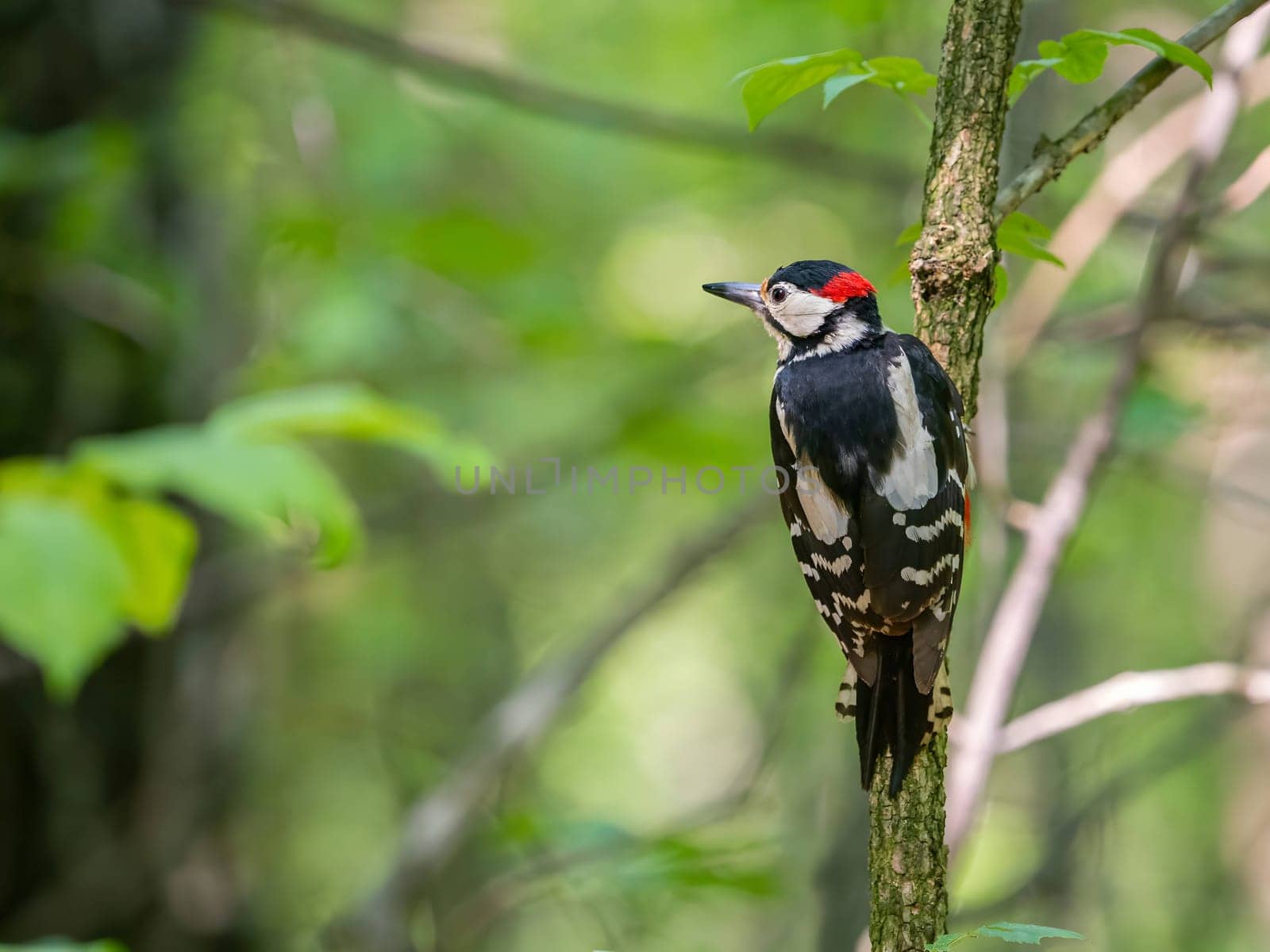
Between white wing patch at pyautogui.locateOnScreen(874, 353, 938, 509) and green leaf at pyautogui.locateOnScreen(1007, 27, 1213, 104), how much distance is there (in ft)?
1.61

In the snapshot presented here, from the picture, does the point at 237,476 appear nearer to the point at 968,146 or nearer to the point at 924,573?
the point at 924,573

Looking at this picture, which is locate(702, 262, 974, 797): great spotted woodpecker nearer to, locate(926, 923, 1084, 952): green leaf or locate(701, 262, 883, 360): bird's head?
locate(701, 262, 883, 360): bird's head

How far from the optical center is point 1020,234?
164 cm

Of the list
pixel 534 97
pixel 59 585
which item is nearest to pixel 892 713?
pixel 59 585

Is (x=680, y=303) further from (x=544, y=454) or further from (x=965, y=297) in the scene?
(x=965, y=297)

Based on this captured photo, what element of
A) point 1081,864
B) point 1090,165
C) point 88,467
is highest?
point 1090,165

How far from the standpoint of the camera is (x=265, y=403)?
2.30 m

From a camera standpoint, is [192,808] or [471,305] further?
[471,305]

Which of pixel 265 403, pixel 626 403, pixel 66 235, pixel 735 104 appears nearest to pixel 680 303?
pixel 735 104

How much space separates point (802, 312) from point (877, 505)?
51 centimetres

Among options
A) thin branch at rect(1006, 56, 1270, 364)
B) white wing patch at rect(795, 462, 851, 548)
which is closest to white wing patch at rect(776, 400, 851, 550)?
white wing patch at rect(795, 462, 851, 548)

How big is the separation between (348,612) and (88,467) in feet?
17.4

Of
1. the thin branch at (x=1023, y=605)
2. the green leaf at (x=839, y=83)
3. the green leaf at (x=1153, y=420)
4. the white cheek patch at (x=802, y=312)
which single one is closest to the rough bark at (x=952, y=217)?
the green leaf at (x=839, y=83)

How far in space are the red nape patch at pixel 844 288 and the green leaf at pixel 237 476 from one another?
102 cm
